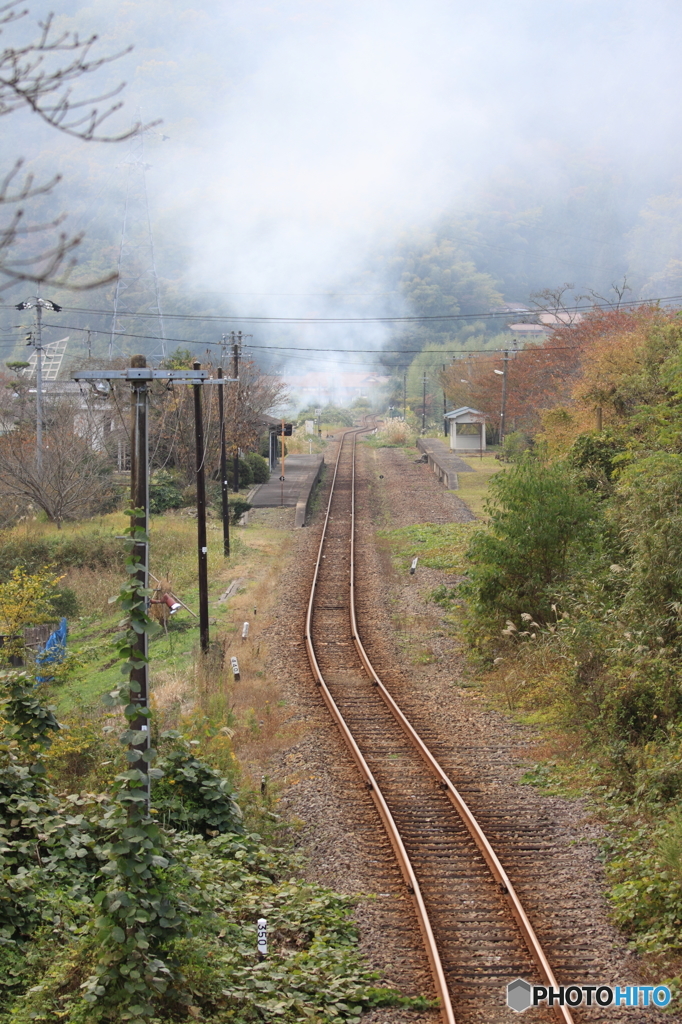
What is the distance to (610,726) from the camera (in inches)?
437

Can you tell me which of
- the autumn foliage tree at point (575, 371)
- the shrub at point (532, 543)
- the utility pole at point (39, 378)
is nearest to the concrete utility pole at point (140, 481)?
the shrub at point (532, 543)

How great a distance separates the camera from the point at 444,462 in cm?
4384

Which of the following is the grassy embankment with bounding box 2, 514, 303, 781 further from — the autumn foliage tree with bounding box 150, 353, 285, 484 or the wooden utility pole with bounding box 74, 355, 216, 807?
the autumn foliage tree with bounding box 150, 353, 285, 484

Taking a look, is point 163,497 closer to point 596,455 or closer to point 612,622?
point 596,455

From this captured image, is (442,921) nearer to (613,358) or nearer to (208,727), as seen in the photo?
(208,727)

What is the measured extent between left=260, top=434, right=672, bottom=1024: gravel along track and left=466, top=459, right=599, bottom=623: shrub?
6.60 feet

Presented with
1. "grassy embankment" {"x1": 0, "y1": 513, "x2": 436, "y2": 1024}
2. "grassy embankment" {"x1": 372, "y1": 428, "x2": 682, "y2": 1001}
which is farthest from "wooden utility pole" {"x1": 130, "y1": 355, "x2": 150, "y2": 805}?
"grassy embankment" {"x1": 372, "y1": 428, "x2": 682, "y2": 1001}

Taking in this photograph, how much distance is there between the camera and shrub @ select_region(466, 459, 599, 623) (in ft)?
53.2

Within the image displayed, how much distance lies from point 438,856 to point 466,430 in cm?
4268

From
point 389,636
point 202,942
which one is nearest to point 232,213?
point 389,636

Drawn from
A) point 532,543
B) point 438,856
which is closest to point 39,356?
point 532,543

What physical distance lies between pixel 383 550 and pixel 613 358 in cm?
892

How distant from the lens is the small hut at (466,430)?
50219mm

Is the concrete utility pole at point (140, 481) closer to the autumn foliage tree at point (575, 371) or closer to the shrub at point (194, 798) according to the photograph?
the shrub at point (194, 798)
